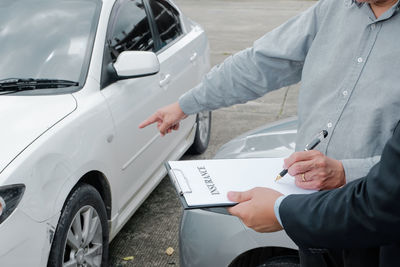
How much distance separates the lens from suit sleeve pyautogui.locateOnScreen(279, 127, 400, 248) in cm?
118

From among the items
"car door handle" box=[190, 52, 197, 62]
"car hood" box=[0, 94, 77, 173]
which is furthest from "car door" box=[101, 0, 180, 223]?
"car door handle" box=[190, 52, 197, 62]

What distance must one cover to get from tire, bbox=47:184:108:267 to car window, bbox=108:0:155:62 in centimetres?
100

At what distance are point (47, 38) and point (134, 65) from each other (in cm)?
52

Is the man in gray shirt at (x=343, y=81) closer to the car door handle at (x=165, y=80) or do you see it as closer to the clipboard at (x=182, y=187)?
the clipboard at (x=182, y=187)

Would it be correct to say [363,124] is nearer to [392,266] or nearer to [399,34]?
[399,34]

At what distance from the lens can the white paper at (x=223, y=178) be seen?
5.26 feet

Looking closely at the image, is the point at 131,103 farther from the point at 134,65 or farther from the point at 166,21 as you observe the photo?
the point at 166,21

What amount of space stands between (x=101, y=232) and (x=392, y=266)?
1.98 meters

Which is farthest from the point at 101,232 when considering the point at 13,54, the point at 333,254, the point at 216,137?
the point at 216,137

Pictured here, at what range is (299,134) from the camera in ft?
6.39

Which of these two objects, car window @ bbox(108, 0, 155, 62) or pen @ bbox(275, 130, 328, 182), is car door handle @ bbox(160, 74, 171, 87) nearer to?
car window @ bbox(108, 0, 155, 62)

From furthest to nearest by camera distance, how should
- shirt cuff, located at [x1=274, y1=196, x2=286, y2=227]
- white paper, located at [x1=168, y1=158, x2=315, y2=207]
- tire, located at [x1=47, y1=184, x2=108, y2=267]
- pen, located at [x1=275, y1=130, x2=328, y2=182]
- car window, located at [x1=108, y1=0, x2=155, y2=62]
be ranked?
car window, located at [x1=108, y1=0, x2=155, y2=62]
tire, located at [x1=47, y1=184, x2=108, y2=267]
pen, located at [x1=275, y1=130, x2=328, y2=182]
white paper, located at [x1=168, y1=158, x2=315, y2=207]
shirt cuff, located at [x1=274, y1=196, x2=286, y2=227]

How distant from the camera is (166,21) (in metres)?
4.53

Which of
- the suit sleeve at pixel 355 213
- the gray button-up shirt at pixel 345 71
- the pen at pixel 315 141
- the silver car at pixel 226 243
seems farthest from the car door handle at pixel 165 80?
the suit sleeve at pixel 355 213
